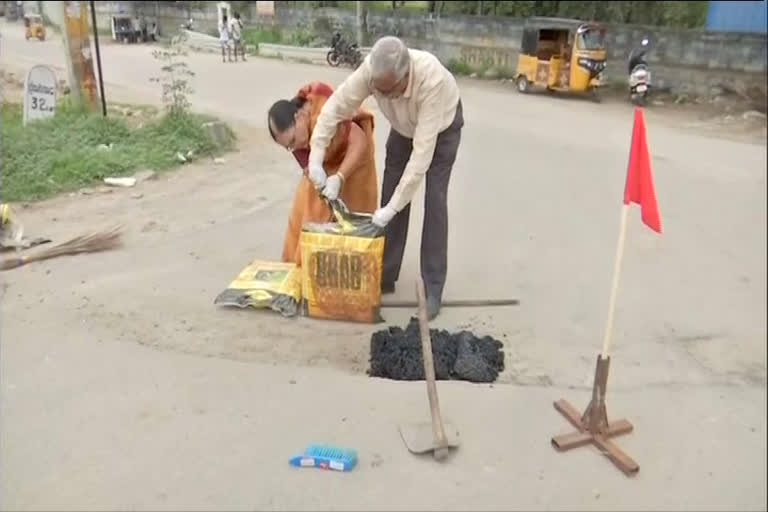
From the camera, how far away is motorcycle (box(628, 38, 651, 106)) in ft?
6.64

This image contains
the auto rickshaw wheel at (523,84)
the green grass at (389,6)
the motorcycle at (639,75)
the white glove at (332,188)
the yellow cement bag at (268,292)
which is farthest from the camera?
the yellow cement bag at (268,292)

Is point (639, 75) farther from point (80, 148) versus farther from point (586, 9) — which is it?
point (80, 148)

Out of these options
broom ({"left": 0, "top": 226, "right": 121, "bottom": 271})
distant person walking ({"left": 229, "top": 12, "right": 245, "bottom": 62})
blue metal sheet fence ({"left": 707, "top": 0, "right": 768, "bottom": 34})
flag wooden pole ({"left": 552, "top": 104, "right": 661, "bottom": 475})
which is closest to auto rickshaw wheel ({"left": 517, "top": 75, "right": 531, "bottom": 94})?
flag wooden pole ({"left": 552, "top": 104, "right": 661, "bottom": 475})

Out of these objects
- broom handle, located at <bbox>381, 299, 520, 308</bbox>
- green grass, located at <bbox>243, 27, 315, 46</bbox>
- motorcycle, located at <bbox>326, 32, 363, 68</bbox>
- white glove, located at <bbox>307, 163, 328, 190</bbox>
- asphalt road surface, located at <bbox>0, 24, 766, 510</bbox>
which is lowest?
broom handle, located at <bbox>381, 299, 520, 308</bbox>

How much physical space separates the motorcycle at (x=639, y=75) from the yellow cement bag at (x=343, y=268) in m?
0.89

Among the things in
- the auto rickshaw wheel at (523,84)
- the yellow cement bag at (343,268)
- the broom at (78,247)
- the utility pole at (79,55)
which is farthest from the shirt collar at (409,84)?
the broom at (78,247)

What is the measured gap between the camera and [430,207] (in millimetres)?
2621

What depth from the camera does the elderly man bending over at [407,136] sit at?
2.10m

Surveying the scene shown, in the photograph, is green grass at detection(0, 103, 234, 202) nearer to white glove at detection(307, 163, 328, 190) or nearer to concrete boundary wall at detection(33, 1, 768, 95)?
concrete boundary wall at detection(33, 1, 768, 95)

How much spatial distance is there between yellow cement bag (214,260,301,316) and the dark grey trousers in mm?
393

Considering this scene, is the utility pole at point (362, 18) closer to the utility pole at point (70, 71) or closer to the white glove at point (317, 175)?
the white glove at point (317, 175)

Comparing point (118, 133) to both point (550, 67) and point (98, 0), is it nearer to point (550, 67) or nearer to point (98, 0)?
point (98, 0)

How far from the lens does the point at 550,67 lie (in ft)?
7.04

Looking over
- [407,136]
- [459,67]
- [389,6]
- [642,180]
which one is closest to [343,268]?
[407,136]
